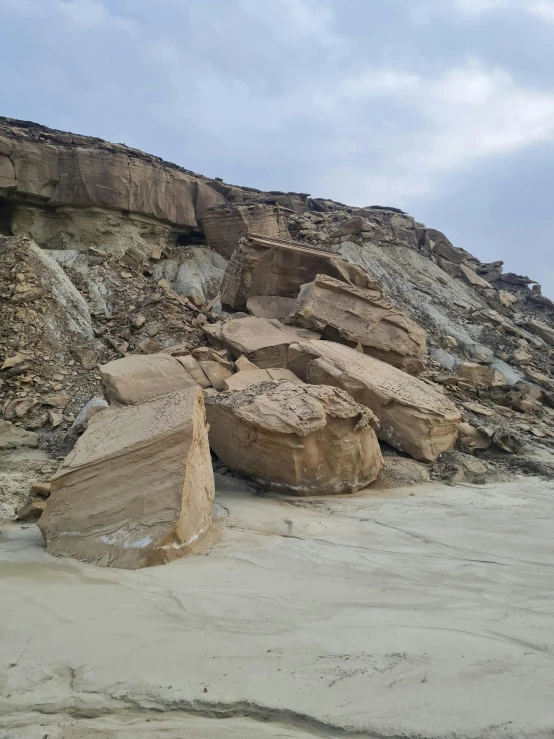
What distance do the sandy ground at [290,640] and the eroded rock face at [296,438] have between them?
1.25 m

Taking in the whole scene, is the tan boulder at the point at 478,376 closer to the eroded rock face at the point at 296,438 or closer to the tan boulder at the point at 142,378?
the eroded rock face at the point at 296,438

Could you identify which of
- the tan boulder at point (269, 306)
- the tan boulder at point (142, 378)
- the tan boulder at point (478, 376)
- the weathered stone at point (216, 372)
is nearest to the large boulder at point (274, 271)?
the tan boulder at point (269, 306)

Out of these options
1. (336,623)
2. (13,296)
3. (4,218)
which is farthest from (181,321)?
(4,218)

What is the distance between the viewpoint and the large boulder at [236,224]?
48.3 ft

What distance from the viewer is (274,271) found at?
936 cm

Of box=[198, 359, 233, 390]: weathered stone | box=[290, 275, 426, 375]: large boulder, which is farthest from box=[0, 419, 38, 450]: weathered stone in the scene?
box=[290, 275, 426, 375]: large boulder

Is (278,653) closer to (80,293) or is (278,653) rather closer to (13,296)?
(13,296)

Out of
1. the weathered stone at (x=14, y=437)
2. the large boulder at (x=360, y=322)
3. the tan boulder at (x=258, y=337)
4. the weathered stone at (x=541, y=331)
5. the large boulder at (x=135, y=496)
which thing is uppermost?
the weathered stone at (x=541, y=331)

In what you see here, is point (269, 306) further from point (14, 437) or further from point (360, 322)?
point (14, 437)

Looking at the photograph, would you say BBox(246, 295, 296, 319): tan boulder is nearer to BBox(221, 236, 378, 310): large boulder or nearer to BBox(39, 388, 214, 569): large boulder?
BBox(221, 236, 378, 310): large boulder

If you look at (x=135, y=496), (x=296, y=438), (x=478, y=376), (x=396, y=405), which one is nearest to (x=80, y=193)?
Answer: (x=478, y=376)

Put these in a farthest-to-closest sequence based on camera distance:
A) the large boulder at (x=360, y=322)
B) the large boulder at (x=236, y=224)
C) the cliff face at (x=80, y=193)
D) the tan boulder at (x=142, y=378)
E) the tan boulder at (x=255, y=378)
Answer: the large boulder at (x=236, y=224) → the cliff face at (x=80, y=193) → the large boulder at (x=360, y=322) → the tan boulder at (x=255, y=378) → the tan boulder at (x=142, y=378)

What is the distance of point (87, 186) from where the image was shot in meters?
14.3

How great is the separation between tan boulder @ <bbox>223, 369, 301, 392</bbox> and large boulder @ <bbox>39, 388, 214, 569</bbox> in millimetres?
1688
